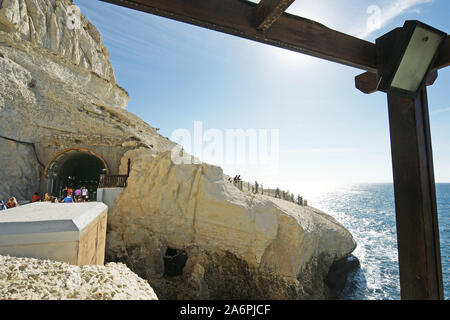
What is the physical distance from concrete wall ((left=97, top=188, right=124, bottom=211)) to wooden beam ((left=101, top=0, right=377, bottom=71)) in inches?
493

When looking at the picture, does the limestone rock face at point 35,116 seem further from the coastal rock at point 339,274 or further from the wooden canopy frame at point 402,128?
the coastal rock at point 339,274

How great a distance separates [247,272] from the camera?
1119cm

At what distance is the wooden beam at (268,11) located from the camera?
6.02 feet

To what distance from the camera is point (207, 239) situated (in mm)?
11594

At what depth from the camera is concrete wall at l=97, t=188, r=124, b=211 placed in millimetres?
12297

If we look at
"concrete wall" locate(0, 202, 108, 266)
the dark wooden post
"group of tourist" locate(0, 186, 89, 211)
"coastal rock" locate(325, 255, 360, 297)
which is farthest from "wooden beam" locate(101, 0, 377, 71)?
"coastal rock" locate(325, 255, 360, 297)

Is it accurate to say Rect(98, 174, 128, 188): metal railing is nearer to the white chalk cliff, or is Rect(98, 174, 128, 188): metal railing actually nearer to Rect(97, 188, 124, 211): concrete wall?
Rect(97, 188, 124, 211): concrete wall

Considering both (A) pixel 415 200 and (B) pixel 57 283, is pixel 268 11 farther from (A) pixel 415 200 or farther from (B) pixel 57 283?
(B) pixel 57 283

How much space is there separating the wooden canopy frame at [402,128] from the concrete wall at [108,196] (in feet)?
41.1

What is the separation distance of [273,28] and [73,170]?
2293 centimetres

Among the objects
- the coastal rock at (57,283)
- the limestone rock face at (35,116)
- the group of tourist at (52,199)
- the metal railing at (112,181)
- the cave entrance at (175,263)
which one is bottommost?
the cave entrance at (175,263)

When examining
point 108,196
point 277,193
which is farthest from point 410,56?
point 277,193

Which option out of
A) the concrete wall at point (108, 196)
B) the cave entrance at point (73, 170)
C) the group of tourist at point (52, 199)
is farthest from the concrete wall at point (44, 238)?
the cave entrance at point (73, 170)
